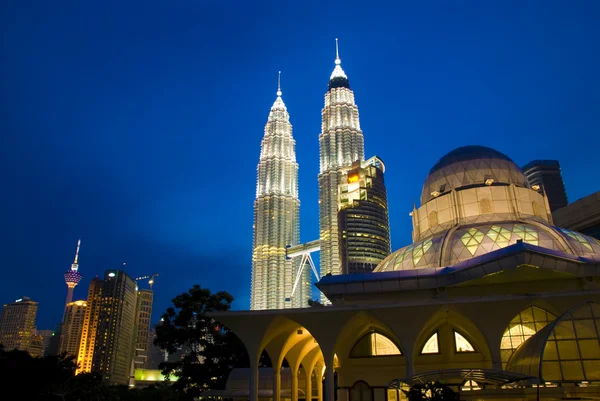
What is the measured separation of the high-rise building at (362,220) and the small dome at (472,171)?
252 feet

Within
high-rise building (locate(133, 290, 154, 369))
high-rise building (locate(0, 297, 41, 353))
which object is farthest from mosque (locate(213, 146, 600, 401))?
high-rise building (locate(0, 297, 41, 353))

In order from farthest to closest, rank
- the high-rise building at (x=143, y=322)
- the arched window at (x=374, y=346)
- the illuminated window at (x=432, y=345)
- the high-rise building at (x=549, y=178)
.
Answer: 1. the high-rise building at (x=143, y=322)
2. the high-rise building at (x=549, y=178)
3. the arched window at (x=374, y=346)
4. the illuminated window at (x=432, y=345)

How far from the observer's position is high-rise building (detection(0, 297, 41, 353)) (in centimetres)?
18938

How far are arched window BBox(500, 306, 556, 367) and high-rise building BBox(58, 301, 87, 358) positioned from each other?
15161cm

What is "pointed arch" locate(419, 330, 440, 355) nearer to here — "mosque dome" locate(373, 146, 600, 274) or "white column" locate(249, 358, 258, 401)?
"mosque dome" locate(373, 146, 600, 274)

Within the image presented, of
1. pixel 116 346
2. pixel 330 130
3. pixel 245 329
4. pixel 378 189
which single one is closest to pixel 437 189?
pixel 245 329

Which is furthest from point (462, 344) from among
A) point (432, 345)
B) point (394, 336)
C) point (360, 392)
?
point (360, 392)

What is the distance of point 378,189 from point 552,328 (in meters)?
103

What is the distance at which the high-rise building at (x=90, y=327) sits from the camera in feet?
439

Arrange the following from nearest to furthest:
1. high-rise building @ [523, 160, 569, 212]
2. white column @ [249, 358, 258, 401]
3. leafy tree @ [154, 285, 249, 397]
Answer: white column @ [249, 358, 258, 401] < leafy tree @ [154, 285, 249, 397] < high-rise building @ [523, 160, 569, 212]

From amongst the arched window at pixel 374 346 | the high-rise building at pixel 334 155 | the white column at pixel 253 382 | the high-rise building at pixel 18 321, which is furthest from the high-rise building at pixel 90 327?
the arched window at pixel 374 346

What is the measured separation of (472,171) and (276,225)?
114m

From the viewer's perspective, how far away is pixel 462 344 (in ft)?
88.4

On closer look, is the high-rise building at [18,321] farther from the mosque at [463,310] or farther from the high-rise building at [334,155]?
the mosque at [463,310]
